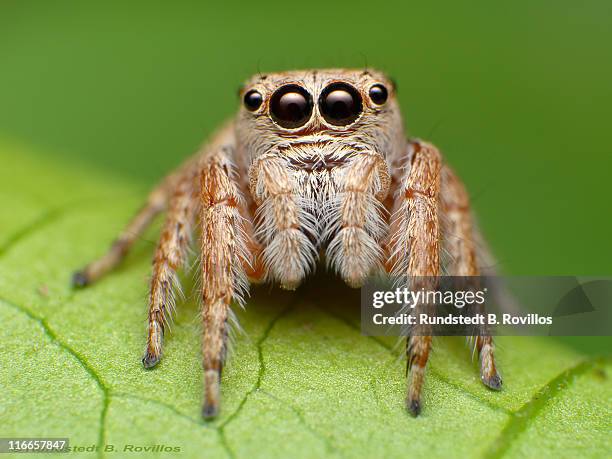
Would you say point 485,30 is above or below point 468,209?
above

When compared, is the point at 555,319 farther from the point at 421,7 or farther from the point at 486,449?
the point at 421,7

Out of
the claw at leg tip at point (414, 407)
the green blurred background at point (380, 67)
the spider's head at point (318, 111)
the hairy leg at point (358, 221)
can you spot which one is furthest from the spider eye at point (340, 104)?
the green blurred background at point (380, 67)

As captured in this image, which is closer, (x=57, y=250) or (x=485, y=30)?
(x=57, y=250)

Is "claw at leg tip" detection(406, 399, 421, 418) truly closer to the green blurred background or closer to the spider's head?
the spider's head

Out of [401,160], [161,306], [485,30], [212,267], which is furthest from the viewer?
[485,30]

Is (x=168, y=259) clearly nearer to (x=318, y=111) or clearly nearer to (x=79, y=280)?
(x=79, y=280)

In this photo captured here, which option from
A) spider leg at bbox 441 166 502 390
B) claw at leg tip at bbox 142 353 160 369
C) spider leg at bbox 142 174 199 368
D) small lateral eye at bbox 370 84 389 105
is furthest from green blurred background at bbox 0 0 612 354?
claw at leg tip at bbox 142 353 160 369

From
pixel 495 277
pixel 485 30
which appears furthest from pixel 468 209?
pixel 485 30

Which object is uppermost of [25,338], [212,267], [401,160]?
[401,160]
